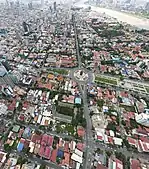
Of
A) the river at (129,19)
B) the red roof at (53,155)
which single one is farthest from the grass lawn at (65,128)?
the river at (129,19)

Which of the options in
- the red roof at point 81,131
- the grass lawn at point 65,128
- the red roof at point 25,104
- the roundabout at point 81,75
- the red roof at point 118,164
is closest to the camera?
the red roof at point 118,164

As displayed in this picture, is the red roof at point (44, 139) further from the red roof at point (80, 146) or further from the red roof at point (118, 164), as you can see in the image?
the red roof at point (118, 164)

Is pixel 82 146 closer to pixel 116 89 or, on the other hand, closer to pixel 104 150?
pixel 104 150

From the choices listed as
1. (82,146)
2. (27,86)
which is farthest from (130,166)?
(27,86)

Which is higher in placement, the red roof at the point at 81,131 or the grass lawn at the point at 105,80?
the grass lawn at the point at 105,80

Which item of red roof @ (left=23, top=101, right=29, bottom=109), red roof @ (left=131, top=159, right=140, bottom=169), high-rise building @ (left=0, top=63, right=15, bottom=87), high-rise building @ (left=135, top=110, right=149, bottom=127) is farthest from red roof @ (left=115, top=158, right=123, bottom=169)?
high-rise building @ (left=0, top=63, right=15, bottom=87)

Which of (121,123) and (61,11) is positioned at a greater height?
(61,11)

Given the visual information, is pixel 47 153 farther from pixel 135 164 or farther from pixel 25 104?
pixel 135 164

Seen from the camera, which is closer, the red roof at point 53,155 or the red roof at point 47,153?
the red roof at point 53,155
